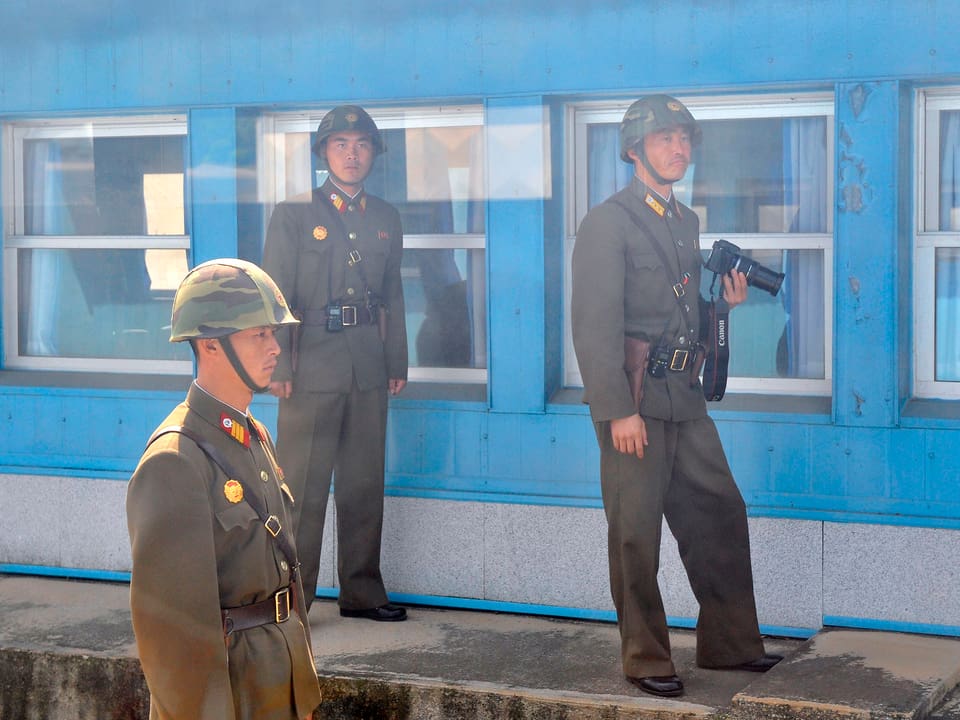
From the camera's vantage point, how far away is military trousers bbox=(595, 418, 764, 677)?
5.29 metres

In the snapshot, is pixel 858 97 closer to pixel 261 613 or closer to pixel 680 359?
pixel 680 359

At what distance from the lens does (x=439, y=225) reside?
673 centimetres

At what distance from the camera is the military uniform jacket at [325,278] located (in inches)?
247

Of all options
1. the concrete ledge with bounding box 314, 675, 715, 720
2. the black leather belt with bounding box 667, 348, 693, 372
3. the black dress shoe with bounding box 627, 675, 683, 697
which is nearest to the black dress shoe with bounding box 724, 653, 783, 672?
the black dress shoe with bounding box 627, 675, 683, 697

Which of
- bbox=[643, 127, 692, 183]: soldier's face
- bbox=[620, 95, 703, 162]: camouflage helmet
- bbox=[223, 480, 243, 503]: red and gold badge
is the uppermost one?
bbox=[620, 95, 703, 162]: camouflage helmet

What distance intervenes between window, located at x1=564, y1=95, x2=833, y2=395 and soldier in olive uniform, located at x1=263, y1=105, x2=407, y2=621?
1.22 meters

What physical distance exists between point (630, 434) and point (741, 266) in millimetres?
775

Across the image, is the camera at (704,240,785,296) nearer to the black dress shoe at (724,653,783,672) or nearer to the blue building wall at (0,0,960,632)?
the blue building wall at (0,0,960,632)

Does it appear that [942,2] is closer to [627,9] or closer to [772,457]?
[627,9]

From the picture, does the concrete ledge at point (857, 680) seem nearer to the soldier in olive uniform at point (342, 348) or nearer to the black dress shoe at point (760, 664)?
the black dress shoe at point (760, 664)

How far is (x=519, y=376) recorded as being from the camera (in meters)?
6.47

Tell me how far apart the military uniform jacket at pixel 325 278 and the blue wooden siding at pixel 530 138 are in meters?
0.48

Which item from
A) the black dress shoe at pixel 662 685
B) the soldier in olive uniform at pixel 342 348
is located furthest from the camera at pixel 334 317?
the black dress shoe at pixel 662 685

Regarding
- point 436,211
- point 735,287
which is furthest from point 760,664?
point 436,211
